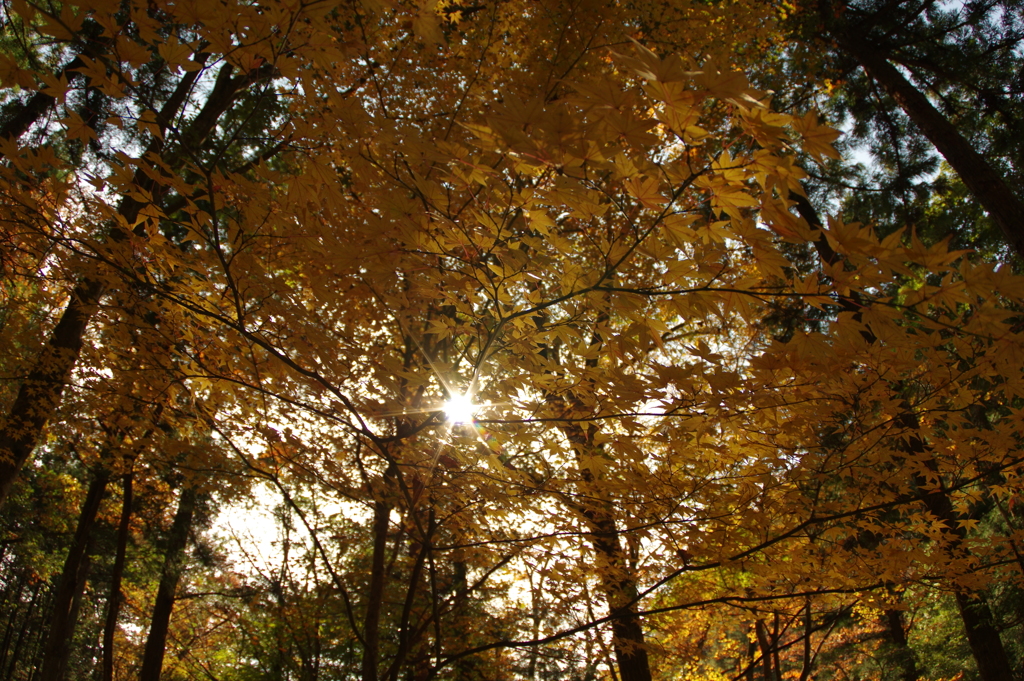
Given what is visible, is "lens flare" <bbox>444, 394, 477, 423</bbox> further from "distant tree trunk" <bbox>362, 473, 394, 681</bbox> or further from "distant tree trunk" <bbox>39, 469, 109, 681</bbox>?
"distant tree trunk" <bbox>39, 469, 109, 681</bbox>

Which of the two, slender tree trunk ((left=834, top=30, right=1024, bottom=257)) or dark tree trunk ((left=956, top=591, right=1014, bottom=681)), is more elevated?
slender tree trunk ((left=834, top=30, right=1024, bottom=257))

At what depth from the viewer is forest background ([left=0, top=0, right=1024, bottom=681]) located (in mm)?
1016

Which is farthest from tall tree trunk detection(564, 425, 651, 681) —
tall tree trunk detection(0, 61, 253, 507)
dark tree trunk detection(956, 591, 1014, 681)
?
dark tree trunk detection(956, 591, 1014, 681)

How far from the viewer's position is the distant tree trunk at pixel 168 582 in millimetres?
5590

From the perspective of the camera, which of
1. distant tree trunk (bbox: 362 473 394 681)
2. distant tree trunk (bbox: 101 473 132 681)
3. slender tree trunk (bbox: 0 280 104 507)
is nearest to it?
distant tree trunk (bbox: 362 473 394 681)

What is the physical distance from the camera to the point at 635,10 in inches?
103

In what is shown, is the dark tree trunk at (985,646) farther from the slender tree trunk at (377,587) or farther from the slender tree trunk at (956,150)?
the slender tree trunk at (377,587)

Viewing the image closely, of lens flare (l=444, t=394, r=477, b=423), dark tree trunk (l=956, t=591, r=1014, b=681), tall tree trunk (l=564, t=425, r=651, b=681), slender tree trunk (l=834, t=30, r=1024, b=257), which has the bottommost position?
dark tree trunk (l=956, t=591, r=1014, b=681)

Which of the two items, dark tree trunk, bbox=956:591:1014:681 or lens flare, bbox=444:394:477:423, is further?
dark tree trunk, bbox=956:591:1014:681

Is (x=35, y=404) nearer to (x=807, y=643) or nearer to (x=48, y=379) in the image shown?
(x=48, y=379)

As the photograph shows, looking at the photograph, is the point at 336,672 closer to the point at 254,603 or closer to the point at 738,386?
the point at 254,603

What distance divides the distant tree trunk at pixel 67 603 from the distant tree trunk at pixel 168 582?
76 centimetres

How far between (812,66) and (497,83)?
4.45 metres

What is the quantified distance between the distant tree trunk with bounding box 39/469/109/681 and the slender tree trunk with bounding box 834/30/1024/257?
8105 mm
